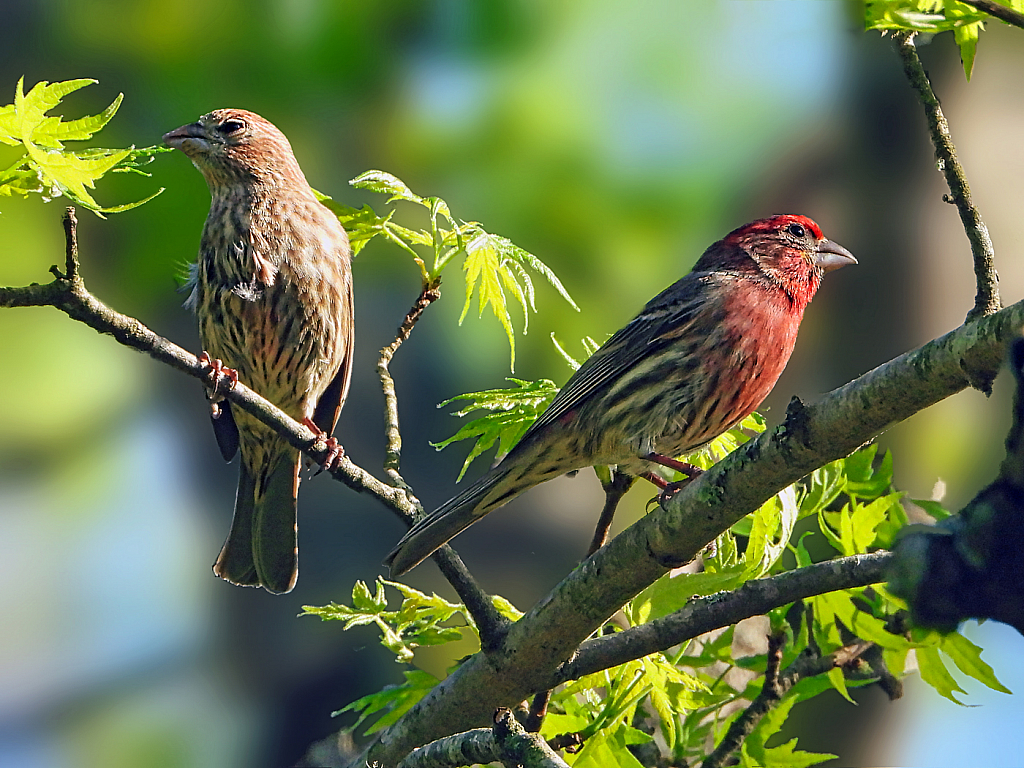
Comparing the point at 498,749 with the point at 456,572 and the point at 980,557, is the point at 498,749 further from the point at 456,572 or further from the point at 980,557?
the point at 980,557

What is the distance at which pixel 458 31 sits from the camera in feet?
22.9

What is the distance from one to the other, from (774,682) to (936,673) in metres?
0.46

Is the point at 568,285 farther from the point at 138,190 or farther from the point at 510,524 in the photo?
the point at 138,190

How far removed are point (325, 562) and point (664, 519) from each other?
130 inches

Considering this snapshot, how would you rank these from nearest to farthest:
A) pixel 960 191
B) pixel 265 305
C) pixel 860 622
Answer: pixel 960 191, pixel 860 622, pixel 265 305

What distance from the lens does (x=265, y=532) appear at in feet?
14.6

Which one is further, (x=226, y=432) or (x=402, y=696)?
(x=226, y=432)

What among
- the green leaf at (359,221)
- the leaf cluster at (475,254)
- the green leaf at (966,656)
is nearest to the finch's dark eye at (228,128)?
the green leaf at (359,221)

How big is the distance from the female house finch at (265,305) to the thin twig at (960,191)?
2.28 meters

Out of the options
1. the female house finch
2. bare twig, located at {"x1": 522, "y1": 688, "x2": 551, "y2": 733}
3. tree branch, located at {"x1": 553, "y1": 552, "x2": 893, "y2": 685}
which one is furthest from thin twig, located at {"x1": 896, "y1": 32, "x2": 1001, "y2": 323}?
the female house finch

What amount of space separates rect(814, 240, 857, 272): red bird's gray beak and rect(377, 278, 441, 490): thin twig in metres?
1.48

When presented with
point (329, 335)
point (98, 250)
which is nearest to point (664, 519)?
point (329, 335)

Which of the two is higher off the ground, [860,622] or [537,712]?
[537,712]

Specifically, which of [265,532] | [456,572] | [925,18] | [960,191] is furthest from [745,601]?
[265,532]
